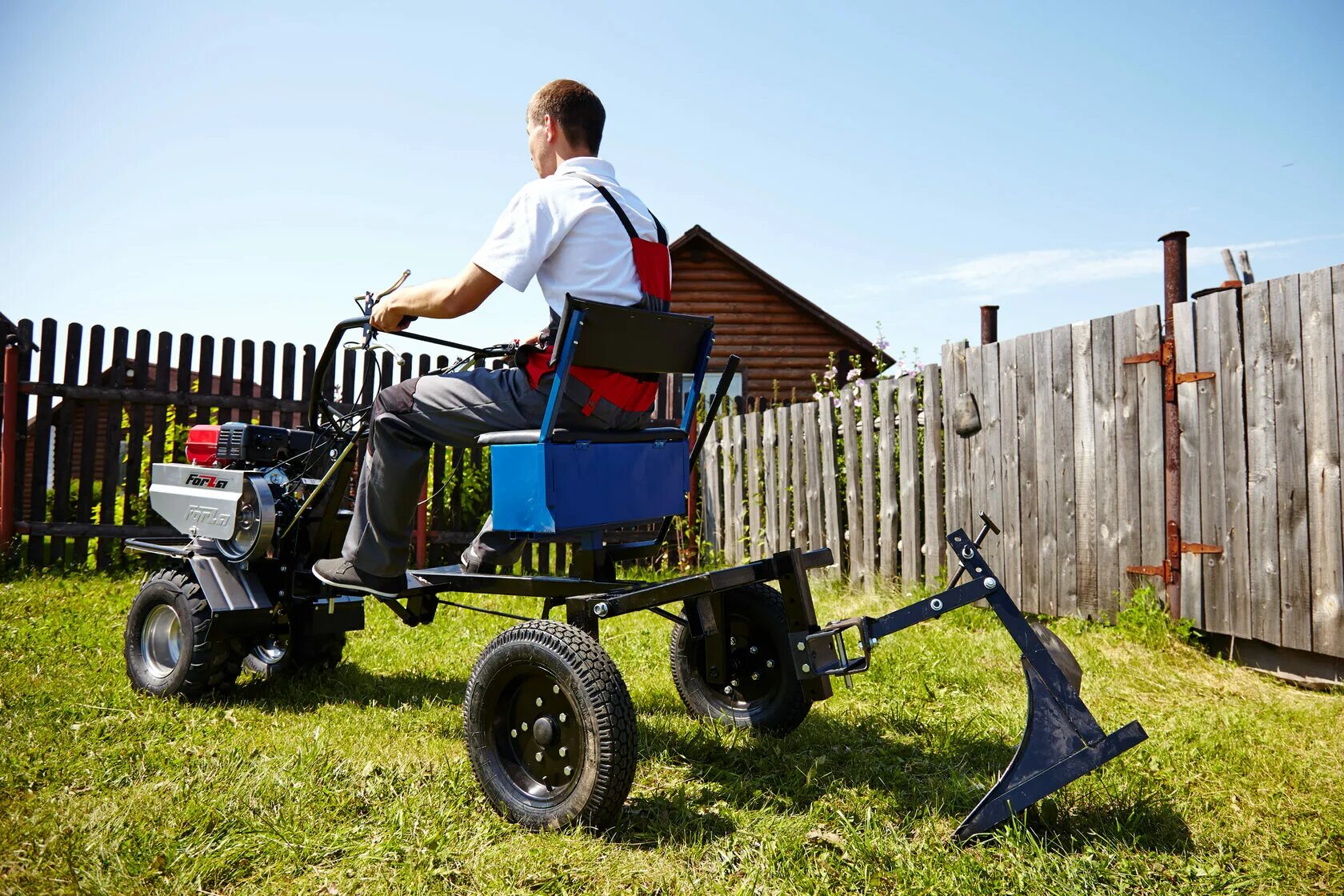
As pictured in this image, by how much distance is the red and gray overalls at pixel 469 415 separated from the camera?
2.85 m

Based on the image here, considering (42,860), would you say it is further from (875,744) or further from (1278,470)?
(1278,470)

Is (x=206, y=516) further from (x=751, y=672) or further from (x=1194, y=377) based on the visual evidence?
(x=1194, y=377)

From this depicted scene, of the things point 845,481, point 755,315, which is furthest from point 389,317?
point 755,315

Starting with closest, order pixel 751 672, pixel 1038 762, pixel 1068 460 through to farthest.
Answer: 1. pixel 1038 762
2. pixel 751 672
3. pixel 1068 460

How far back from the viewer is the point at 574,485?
273 cm

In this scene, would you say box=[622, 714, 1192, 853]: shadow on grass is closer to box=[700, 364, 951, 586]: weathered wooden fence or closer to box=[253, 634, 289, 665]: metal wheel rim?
box=[253, 634, 289, 665]: metal wheel rim

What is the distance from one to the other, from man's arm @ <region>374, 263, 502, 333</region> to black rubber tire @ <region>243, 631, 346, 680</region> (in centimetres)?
175

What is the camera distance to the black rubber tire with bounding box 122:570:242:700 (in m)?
3.67

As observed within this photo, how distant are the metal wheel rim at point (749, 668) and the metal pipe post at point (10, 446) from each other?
637cm

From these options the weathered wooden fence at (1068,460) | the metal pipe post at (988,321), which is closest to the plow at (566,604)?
the weathered wooden fence at (1068,460)

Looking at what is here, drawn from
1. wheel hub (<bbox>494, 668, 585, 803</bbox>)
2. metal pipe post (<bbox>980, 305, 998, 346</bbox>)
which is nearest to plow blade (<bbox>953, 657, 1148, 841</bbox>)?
wheel hub (<bbox>494, 668, 585, 803</bbox>)

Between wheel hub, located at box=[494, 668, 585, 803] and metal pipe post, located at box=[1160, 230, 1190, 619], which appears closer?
wheel hub, located at box=[494, 668, 585, 803]

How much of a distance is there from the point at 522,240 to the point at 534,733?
1.46m

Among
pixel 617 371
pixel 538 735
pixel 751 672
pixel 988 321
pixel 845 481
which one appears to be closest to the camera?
pixel 538 735
